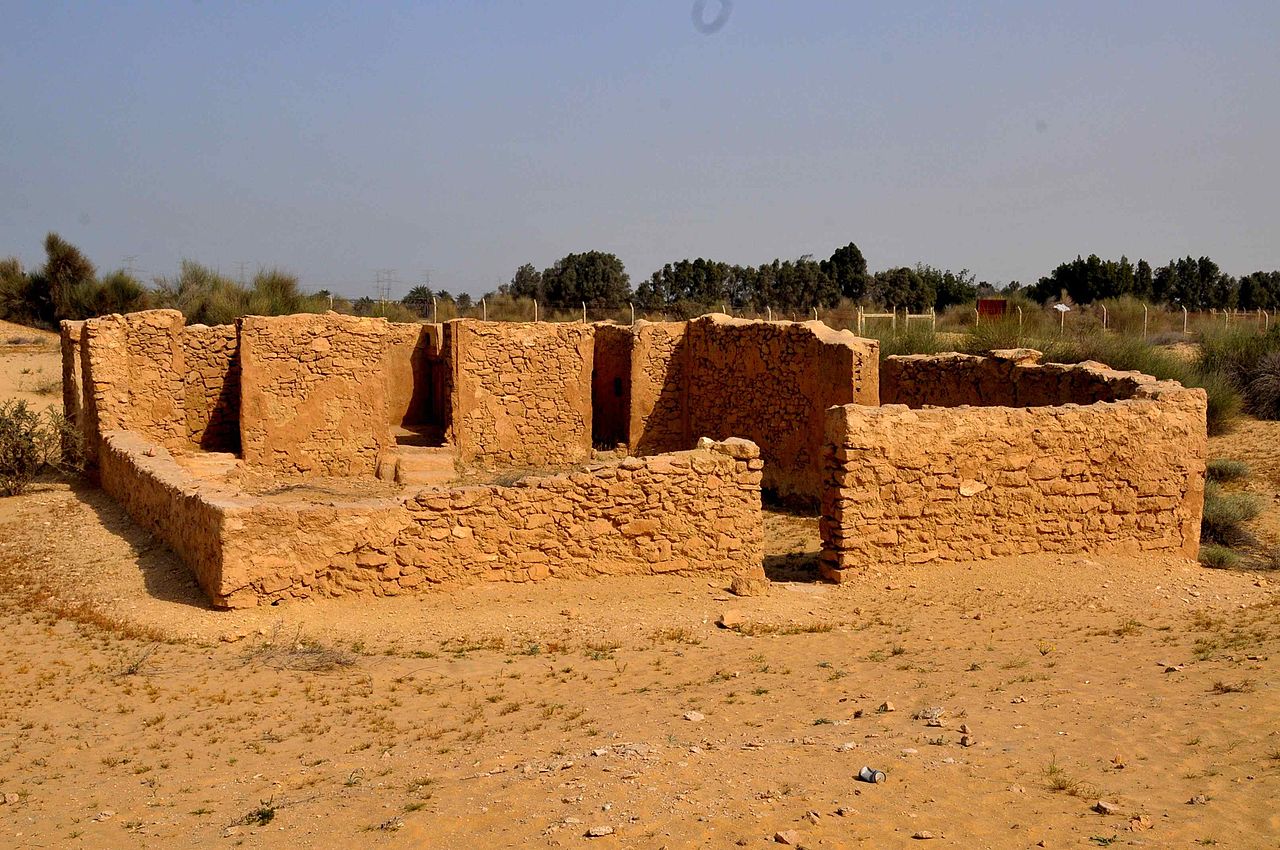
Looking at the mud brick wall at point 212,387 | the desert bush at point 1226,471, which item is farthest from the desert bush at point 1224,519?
the mud brick wall at point 212,387

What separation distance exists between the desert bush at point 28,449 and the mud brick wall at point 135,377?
25 centimetres

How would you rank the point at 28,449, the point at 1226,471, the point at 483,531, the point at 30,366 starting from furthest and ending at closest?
the point at 30,366 < the point at 1226,471 < the point at 28,449 < the point at 483,531

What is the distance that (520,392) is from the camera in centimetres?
1630

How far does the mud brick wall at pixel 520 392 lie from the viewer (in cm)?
1602

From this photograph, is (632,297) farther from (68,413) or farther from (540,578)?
(540,578)

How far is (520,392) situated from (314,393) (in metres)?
2.86

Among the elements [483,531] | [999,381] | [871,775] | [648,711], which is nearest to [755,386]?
[999,381]

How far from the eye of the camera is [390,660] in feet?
25.1

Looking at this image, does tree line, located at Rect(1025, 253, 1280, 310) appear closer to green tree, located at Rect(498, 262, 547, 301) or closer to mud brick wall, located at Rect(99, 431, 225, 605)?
green tree, located at Rect(498, 262, 547, 301)

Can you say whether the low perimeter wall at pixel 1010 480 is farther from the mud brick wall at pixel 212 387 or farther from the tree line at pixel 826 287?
the tree line at pixel 826 287

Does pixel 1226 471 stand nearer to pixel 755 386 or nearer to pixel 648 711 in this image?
pixel 755 386

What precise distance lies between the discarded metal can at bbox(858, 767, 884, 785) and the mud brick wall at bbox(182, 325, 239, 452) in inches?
487

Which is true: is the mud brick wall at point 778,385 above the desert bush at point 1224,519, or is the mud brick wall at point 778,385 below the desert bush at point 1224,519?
above

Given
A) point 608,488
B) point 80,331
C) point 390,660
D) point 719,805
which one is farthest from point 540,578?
point 80,331
